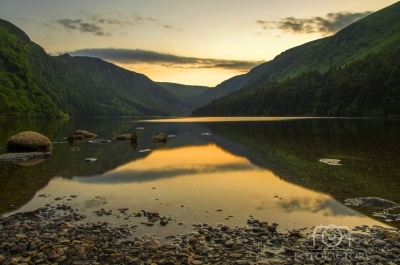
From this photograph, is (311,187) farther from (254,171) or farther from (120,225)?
(120,225)

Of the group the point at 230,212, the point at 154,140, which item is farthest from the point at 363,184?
the point at 154,140

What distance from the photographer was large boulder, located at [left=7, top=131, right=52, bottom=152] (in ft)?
133

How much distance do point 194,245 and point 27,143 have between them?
36.0 meters

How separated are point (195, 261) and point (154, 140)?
5021 centimetres

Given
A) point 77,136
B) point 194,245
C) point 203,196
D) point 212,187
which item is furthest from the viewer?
point 77,136

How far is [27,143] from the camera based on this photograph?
40.8 m

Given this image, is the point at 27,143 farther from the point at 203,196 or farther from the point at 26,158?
the point at 203,196

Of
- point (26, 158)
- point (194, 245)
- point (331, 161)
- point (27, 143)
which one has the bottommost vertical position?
point (194, 245)

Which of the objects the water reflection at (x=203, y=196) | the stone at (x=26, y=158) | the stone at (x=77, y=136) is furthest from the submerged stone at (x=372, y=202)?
the stone at (x=77, y=136)

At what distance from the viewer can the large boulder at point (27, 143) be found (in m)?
40.4

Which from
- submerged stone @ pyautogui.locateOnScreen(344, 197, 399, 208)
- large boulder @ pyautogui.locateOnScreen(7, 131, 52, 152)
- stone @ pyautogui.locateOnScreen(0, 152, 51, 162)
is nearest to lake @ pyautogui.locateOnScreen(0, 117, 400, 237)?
submerged stone @ pyautogui.locateOnScreen(344, 197, 399, 208)

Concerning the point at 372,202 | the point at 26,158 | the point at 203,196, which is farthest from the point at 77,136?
the point at 372,202

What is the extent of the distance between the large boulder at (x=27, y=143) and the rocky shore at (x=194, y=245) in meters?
28.1

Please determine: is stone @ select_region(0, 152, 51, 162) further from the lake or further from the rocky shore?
the rocky shore
